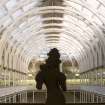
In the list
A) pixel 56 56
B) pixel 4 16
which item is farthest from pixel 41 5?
pixel 56 56

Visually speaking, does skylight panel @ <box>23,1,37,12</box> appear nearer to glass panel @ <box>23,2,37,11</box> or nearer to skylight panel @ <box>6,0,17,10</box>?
glass panel @ <box>23,2,37,11</box>

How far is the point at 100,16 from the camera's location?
4528cm

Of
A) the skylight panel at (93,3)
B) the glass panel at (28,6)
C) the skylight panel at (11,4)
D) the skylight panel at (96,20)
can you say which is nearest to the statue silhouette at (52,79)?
the skylight panel at (93,3)

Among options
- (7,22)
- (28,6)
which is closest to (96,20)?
(28,6)

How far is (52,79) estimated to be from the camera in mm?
5574

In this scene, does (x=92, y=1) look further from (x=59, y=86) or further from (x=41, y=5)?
(x=59, y=86)

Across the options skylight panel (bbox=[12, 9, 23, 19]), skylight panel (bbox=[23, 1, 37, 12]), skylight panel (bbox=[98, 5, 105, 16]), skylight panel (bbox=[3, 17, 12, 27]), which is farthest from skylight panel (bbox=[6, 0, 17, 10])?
skylight panel (bbox=[98, 5, 105, 16])

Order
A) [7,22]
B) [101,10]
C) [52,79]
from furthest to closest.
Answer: [7,22] < [101,10] < [52,79]

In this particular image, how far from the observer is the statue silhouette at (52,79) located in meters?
5.43

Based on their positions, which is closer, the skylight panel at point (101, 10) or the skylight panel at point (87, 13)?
the skylight panel at point (101, 10)

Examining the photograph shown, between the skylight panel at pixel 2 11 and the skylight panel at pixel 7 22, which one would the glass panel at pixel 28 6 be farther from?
the skylight panel at pixel 2 11

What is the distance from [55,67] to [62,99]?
47cm

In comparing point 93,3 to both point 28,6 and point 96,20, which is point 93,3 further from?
point 28,6

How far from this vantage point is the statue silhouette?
5434mm
